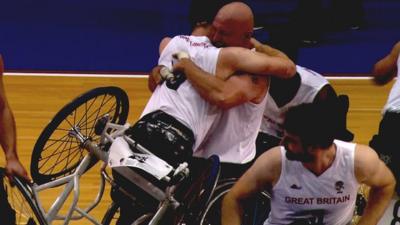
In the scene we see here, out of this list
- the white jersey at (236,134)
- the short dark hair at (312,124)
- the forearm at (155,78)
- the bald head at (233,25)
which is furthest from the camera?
the forearm at (155,78)

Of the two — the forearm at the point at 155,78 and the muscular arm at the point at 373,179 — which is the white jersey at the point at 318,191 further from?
the forearm at the point at 155,78

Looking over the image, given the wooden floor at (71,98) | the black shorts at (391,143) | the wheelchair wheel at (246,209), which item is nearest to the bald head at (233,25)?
the wheelchair wheel at (246,209)

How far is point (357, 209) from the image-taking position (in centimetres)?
456

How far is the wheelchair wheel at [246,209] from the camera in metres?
4.39

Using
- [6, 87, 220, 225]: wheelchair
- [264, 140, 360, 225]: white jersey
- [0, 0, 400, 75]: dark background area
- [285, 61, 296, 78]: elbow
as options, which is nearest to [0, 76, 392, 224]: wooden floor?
[0, 0, 400, 75]: dark background area

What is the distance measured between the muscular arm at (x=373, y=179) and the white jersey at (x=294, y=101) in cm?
101

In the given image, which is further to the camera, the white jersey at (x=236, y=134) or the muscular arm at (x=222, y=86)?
the white jersey at (x=236, y=134)

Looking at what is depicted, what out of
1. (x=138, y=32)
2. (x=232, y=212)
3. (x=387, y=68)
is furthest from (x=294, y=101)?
(x=138, y=32)

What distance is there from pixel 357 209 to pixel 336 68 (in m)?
4.23

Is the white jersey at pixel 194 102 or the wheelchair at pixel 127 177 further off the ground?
the white jersey at pixel 194 102

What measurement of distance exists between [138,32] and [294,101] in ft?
16.0

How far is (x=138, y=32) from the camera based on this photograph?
9344mm

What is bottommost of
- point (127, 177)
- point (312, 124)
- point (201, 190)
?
point (201, 190)

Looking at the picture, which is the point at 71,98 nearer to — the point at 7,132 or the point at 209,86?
the point at 209,86
